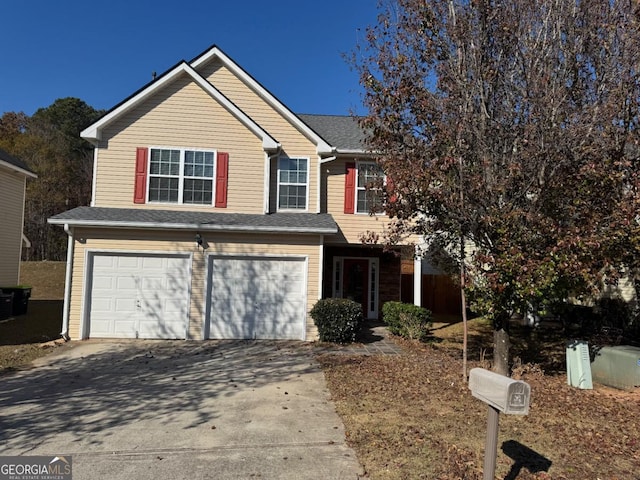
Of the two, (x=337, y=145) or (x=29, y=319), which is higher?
(x=337, y=145)

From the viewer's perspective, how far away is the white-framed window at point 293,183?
13195 mm

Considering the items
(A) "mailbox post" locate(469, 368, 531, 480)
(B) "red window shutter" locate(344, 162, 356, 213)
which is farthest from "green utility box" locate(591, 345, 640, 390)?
(B) "red window shutter" locate(344, 162, 356, 213)

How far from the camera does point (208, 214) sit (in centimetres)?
1232

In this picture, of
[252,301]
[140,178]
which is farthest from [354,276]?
[140,178]

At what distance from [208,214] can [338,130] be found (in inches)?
231

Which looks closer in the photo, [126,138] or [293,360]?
[293,360]

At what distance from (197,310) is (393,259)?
756 cm

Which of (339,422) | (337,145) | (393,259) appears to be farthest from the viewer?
(393,259)

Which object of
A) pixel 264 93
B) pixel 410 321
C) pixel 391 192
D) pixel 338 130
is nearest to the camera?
pixel 391 192

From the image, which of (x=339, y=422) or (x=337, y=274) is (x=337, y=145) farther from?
(x=339, y=422)

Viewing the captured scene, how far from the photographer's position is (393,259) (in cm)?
1602

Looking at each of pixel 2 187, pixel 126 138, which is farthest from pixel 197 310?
pixel 2 187

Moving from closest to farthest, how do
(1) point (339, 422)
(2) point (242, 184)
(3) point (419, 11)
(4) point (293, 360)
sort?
1. (1) point (339, 422)
2. (3) point (419, 11)
3. (4) point (293, 360)
4. (2) point (242, 184)

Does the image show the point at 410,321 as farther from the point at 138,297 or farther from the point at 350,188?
the point at 138,297
